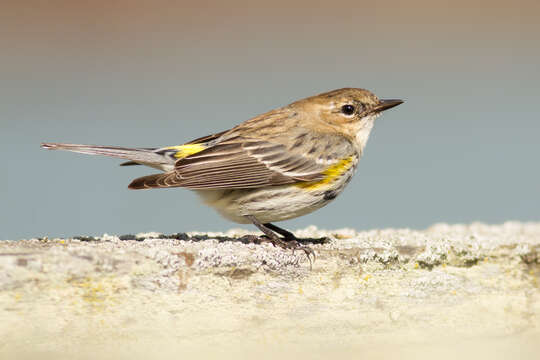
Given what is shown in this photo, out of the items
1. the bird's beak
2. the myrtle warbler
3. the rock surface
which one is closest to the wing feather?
A: the myrtle warbler

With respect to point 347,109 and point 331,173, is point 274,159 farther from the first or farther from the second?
point 347,109

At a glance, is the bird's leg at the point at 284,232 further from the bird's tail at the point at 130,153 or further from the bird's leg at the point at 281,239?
the bird's tail at the point at 130,153

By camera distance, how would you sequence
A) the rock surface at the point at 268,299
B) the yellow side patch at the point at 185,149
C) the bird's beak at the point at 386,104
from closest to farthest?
the rock surface at the point at 268,299 < the yellow side patch at the point at 185,149 < the bird's beak at the point at 386,104

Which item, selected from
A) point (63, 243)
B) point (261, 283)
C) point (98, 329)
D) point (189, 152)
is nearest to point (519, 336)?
point (261, 283)

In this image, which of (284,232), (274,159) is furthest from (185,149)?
(284,232)

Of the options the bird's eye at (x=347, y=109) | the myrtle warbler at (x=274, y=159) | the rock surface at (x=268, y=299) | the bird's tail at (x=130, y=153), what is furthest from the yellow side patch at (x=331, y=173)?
the bird's tail at (x=130, y=153)

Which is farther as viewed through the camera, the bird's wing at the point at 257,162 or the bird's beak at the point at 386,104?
the bird's beak at the point at 386,104

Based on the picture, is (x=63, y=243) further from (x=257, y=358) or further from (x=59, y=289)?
(x=257, y=358)
